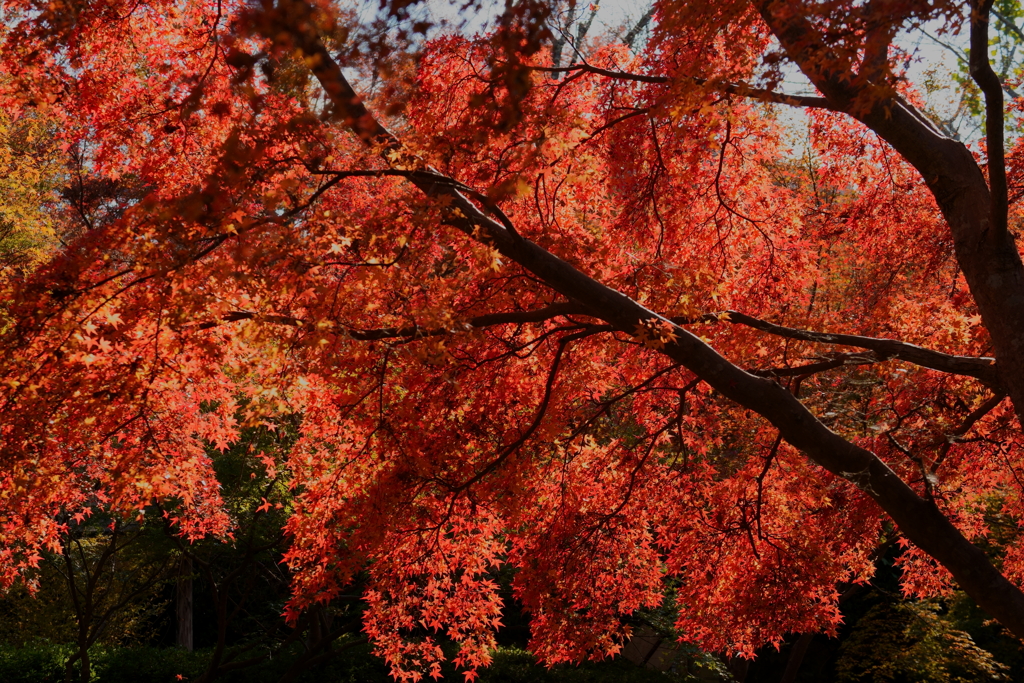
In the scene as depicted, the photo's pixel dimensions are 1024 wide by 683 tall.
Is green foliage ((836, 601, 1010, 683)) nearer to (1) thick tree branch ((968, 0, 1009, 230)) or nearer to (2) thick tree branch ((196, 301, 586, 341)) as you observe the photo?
(1) thick tree branch ((968, 0, 1009, 230))

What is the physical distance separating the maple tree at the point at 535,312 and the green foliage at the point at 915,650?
2.61 m

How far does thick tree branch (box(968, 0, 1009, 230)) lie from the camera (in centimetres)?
359

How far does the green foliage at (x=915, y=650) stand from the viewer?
985 cm

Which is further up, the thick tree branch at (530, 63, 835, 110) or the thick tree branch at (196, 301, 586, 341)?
the thick tree branch at (530, 63, 835, 110)

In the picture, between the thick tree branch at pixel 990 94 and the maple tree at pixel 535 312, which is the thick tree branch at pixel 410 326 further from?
the thick tree branch at pixel 990 94

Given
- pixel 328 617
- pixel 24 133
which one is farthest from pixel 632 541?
pixel 24 133

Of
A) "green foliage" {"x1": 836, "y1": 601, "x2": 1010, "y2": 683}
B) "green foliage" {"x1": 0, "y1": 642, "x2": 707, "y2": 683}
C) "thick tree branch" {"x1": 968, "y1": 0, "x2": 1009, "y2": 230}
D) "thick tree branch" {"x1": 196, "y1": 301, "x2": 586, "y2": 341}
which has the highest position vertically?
"thick tree branch" {"x1": 968, "y1": 0, "x2": 1009, "y2": 230}

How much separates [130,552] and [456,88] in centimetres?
933

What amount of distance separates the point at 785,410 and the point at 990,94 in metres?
1.94

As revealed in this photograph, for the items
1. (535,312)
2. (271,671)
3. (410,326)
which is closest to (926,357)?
(535,312)

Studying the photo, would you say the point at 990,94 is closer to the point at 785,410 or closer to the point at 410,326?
the point at 785,410

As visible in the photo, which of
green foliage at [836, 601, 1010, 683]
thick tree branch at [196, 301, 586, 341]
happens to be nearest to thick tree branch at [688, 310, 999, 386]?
thick tree branch at [196, 301, 586, 341]

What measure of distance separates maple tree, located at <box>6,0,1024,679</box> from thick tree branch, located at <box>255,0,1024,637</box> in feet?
0.06

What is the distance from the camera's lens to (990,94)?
12.3 feet
